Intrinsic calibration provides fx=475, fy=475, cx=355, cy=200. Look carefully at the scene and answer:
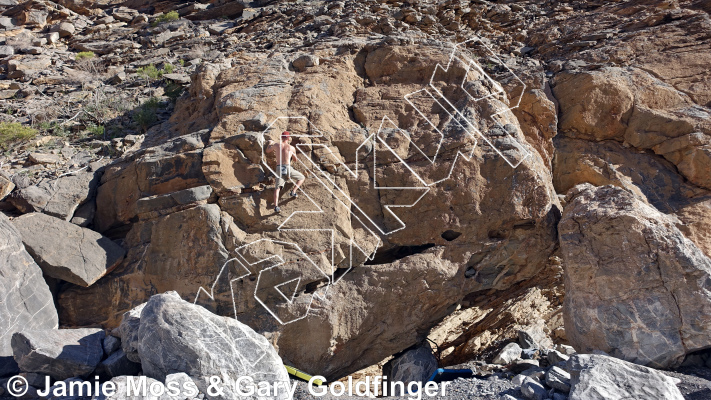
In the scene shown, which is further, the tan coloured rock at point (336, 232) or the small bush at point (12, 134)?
the small bush at point (12, 134)

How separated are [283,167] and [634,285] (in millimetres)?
4149

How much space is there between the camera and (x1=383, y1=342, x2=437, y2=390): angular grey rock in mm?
6016

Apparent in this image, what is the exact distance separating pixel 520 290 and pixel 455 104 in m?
2.82

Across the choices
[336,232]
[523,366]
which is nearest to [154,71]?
[336,232]

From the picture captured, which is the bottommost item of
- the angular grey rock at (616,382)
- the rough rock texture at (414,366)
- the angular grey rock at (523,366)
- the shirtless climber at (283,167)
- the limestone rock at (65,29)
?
the rough rock texture at (414,366)

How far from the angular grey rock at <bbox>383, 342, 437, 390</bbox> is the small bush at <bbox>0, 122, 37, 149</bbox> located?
689 centimetres

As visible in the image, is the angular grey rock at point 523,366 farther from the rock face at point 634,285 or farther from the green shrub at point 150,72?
the green shrub at point 150,72

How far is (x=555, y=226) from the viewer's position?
19.7 feet

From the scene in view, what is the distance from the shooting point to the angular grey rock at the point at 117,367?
4504 mm

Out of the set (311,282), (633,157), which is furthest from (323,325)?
(633,157)

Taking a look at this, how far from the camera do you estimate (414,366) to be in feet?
19.9

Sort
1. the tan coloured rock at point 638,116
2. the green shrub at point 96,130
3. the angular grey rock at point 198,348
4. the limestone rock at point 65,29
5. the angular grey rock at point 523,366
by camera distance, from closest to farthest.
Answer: the angular grey rock at point 198,348, the angular grey rock at point 523,366, the tan coloured rock at point 638,116, the green shrub at point 96,130, the limestone rock at point 65,29

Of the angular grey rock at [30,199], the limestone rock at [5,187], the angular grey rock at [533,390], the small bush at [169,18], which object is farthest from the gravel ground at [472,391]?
the small bush at [169,18]

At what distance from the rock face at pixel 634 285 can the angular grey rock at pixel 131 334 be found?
463 cm
